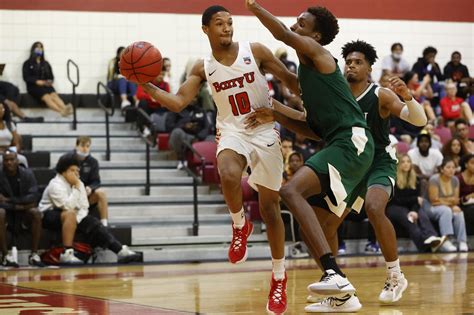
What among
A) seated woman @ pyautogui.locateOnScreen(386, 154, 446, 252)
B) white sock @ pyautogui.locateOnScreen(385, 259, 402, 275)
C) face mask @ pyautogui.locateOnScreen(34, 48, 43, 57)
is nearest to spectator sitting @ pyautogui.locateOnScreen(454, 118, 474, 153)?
seated woman @ pyautogui.locateOnScreen(386, 154, 446, 252)

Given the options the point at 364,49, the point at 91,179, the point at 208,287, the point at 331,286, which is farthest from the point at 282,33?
the point at 91,179

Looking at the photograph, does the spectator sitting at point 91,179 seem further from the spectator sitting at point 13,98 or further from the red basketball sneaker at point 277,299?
the red basketball sneaker at point 277,299

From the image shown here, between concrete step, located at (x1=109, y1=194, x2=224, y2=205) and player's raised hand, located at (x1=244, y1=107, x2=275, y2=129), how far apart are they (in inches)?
276

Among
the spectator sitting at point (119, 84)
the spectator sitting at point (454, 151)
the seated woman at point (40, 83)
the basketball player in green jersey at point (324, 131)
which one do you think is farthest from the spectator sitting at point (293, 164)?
the basketball player in green jersey at point (324, 131)

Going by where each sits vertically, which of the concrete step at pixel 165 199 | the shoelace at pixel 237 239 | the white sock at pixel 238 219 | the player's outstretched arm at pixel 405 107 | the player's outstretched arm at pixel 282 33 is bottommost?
the shoelace at pixel 237 239

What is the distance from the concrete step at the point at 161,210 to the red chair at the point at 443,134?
427 cm

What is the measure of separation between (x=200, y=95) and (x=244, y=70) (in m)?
8.76

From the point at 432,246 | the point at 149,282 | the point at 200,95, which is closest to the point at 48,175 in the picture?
the point at 200,95

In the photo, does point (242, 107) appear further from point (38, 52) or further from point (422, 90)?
point (422, 90)

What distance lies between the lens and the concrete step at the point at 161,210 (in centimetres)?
1362

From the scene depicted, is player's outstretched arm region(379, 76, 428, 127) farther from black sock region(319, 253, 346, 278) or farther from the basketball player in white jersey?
black sock region(319, 253, 346, 278)

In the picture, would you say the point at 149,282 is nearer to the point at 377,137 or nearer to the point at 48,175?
the point at 377,137

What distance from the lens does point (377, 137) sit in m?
7.26

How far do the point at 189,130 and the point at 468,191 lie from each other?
4.27 m
